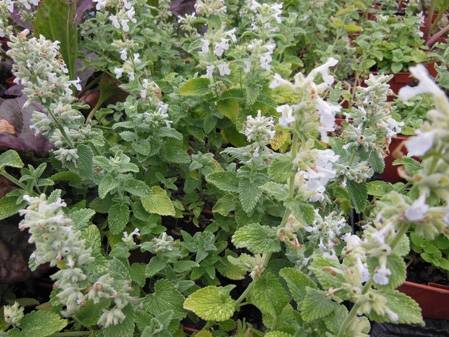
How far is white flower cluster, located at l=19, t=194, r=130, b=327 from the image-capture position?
3.03ft

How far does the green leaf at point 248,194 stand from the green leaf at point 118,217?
35 centimetres

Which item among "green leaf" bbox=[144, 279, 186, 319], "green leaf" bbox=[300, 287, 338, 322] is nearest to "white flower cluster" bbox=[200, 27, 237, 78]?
"green leaf" bbox=[144, 279, 186, 319]

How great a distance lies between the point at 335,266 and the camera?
973 millimetres

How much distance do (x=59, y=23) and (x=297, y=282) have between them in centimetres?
138

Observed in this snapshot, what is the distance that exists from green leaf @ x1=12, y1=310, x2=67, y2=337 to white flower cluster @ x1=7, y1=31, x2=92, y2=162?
1.36 ft

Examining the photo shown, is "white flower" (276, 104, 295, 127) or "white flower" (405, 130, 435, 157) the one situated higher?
"white flower" (405, 130, 435, 157)

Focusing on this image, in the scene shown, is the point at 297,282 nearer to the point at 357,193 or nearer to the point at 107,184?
the point at 357,193

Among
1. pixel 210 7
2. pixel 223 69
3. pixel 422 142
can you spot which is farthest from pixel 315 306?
pixel 210 7

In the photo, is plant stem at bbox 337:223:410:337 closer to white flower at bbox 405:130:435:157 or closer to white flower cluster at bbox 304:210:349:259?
white flower at bbox 405:130:435:157

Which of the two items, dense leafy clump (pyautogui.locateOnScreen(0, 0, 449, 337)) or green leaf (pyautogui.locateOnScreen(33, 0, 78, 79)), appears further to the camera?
green leaf (pyautogui.locateOnScreen(33, 0, 78, 79))

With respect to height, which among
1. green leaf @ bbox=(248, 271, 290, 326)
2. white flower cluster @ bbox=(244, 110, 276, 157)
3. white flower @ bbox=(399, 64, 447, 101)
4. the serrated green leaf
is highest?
white flower @ bbox=(399, 64, 447, 101)

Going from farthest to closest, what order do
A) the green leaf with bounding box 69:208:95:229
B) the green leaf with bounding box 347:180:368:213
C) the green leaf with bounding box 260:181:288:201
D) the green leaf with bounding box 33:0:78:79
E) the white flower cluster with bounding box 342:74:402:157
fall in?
the green leaf with bounding box 33:0:78:79 → the green leaf with bounding box 347:180:368:213 → the white flower cluster with bounding box 342:74:402:157 → the green leaf with bounding box 69:208:95:229 → the green leaf with bounding box 260:181:288:201

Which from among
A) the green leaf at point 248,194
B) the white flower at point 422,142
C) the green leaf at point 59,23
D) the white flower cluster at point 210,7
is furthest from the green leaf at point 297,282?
the green leaf at point 59,23

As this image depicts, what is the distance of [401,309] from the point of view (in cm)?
87
